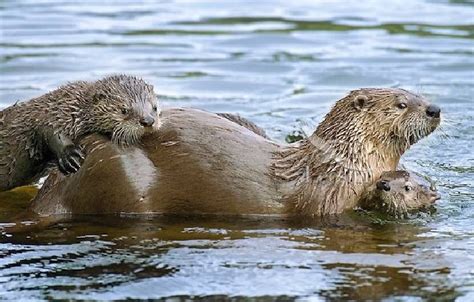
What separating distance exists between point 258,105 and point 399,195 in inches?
156

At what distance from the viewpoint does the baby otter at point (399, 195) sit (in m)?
6.52

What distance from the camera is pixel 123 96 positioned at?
6570 mm

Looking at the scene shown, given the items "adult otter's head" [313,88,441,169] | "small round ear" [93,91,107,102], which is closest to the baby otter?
"adult otter's head" [313,88,441,169]

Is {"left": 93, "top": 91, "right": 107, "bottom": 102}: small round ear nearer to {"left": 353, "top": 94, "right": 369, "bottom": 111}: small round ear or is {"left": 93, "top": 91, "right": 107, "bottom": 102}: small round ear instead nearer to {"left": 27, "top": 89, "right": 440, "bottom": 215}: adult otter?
{"left": 27, "top": 89, "right": 440, "bottom": 215}: adult otter

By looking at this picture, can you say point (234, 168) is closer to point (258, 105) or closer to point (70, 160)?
point (70, 160)

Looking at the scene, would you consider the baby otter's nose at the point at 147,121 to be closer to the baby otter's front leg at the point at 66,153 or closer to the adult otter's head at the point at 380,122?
the baby otter's front leg at the point at 66,153

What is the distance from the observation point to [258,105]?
10.4 metres

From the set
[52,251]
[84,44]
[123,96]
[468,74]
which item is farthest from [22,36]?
[52,251]

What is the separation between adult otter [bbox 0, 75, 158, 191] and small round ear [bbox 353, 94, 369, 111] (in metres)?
1.08

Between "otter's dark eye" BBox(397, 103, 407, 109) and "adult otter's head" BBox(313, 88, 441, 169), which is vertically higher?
"otter's dark eye" BBox(397, 103, 407, 109)

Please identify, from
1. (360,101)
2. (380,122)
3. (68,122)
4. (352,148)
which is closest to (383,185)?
(352,148)

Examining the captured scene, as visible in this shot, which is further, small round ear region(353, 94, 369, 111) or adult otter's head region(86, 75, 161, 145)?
small round ear region(353, 94, 369, 111)

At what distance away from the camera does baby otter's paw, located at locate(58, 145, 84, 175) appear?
Answer: 636cm

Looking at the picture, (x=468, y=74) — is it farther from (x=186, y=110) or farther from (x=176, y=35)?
(x=186, y=110)
